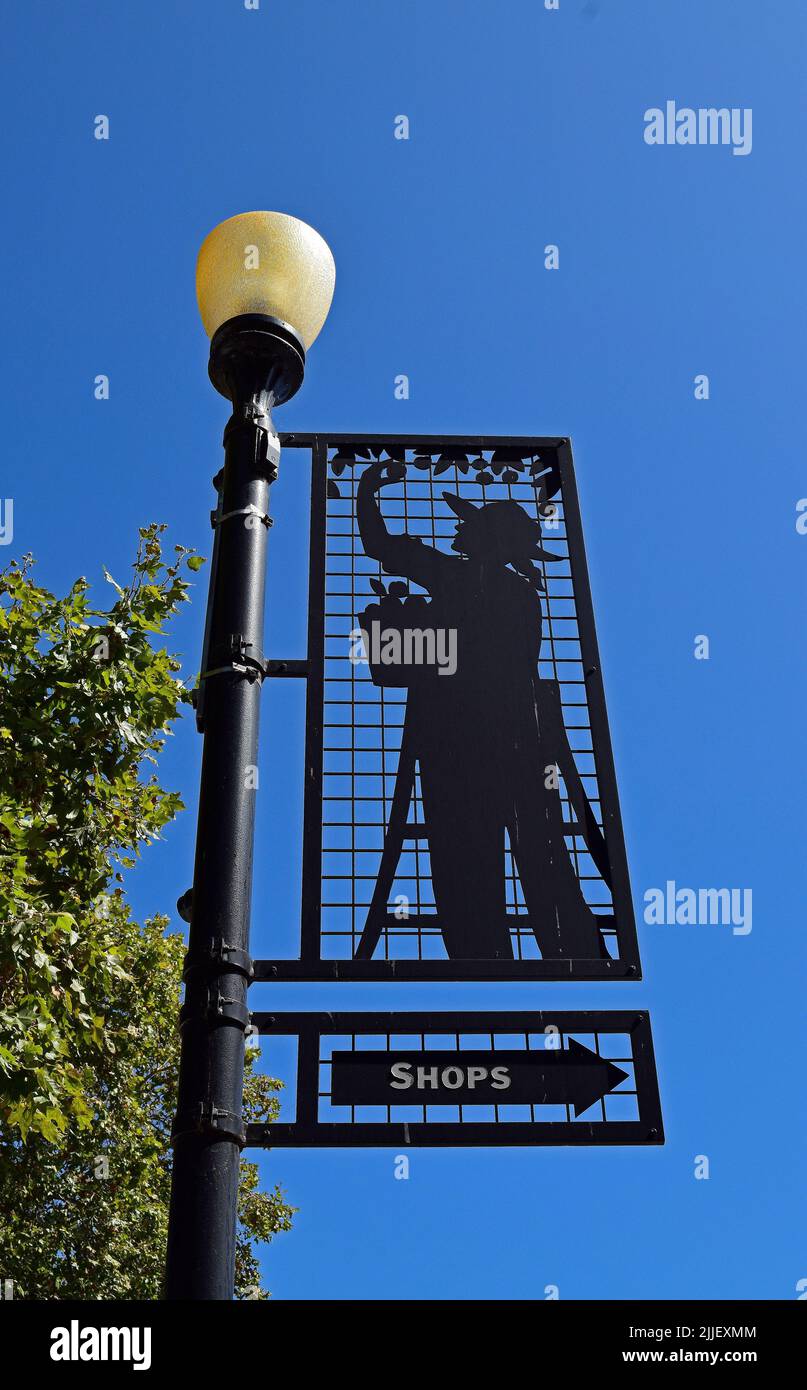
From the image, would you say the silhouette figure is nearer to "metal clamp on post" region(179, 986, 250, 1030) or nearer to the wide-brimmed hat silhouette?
the wide-brimmed hat silhouette

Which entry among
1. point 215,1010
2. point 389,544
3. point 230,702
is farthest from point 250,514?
point 215,1010

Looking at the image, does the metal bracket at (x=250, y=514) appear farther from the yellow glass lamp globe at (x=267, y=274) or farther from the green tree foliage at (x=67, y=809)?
the green tree foliage at (x=67, y=809)

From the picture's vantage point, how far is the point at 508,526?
4.38m

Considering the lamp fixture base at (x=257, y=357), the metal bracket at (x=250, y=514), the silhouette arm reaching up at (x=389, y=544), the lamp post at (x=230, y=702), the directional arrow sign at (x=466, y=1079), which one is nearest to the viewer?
the lamp post at (x=230, y=702)

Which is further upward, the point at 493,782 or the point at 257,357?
the point at 257,357

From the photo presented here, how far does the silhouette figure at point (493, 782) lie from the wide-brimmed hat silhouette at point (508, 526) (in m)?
0.20

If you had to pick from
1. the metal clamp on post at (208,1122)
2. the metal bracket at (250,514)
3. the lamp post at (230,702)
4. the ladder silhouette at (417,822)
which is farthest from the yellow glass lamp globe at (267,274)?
the metal clamp on post at (208,1122)

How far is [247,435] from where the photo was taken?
12.0 feet

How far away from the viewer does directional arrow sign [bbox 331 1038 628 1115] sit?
2.98m

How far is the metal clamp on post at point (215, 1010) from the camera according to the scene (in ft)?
9.03

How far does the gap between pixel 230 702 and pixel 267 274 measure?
1.64 meters

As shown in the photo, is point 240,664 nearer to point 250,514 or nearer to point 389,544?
point 250,514
